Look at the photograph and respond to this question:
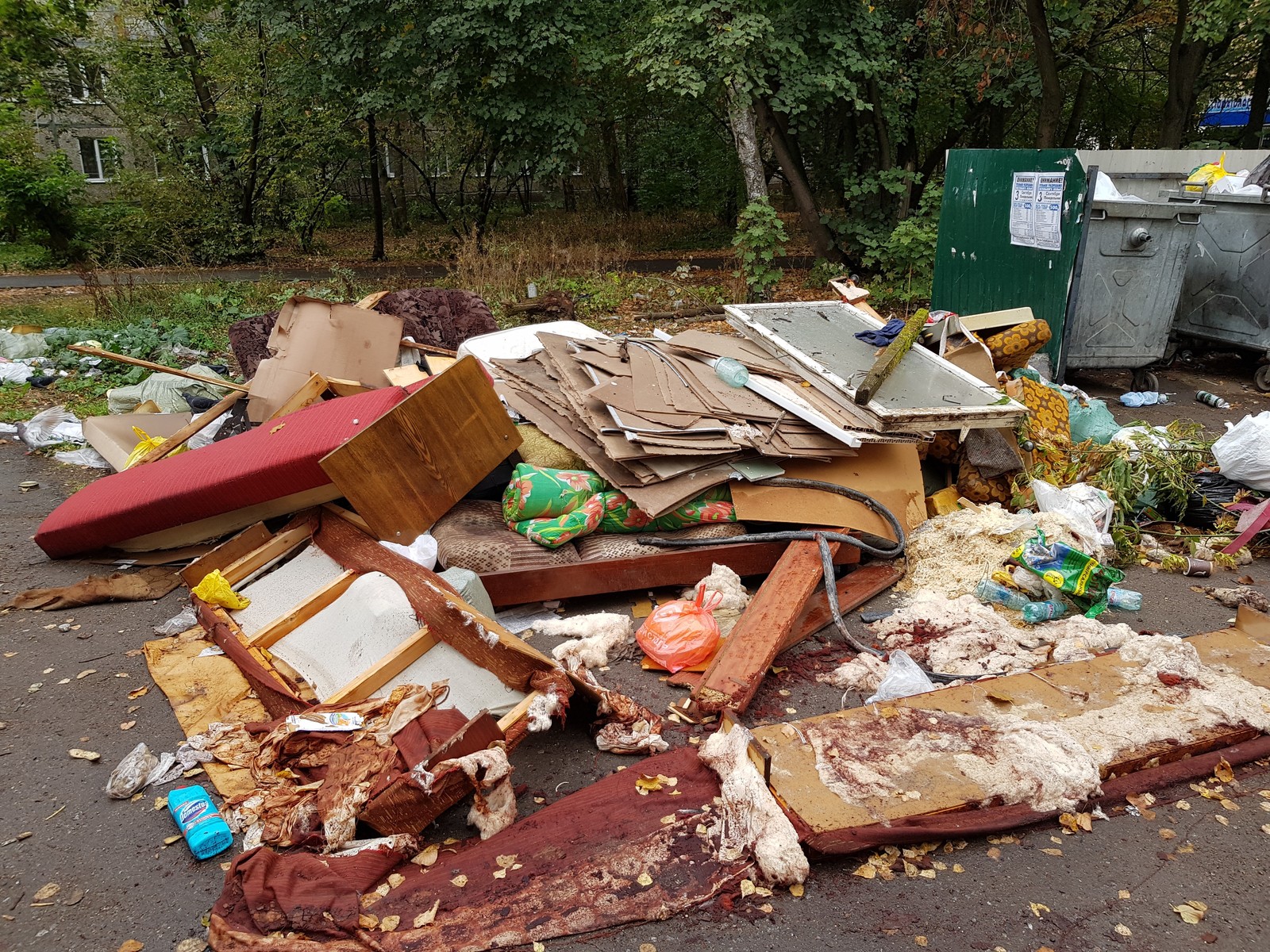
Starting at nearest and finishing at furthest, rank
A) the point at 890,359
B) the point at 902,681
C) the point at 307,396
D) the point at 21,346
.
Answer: the point at 902,681, the point at 890,359, the point at 307,396, the point at 21,346

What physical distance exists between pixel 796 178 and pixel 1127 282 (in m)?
5.58

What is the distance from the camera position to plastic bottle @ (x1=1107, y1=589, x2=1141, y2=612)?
4.23 m

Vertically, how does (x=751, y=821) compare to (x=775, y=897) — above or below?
above

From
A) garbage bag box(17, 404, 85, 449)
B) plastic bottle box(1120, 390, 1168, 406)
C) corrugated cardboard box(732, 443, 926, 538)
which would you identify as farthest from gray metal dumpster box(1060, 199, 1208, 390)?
garbage bag box(17, 404, 85, 449)

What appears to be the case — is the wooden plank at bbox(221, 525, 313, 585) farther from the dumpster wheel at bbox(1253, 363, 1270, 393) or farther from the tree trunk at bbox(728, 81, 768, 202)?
the dumpster wheel at bbox(1253, 363, 1270, 393)

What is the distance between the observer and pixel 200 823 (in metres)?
2.79

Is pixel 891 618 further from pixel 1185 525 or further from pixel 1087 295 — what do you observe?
pixel 1087 295

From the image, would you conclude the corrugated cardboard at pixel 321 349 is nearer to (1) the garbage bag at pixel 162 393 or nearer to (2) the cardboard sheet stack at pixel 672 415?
(1) the garbage bag at pixel 162 393

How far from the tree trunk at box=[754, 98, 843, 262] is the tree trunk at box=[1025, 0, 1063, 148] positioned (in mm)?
3143

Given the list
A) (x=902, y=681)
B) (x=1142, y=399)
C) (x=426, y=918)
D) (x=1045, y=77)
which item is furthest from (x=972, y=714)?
(x=1045, y=77)

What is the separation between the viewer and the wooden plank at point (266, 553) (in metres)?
4.31

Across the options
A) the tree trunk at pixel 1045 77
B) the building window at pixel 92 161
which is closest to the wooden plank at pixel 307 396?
the tree trunk at pixel 1045 77

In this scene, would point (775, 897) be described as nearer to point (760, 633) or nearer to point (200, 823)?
point (760, 633)

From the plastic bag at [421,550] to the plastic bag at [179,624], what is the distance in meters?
1.06
